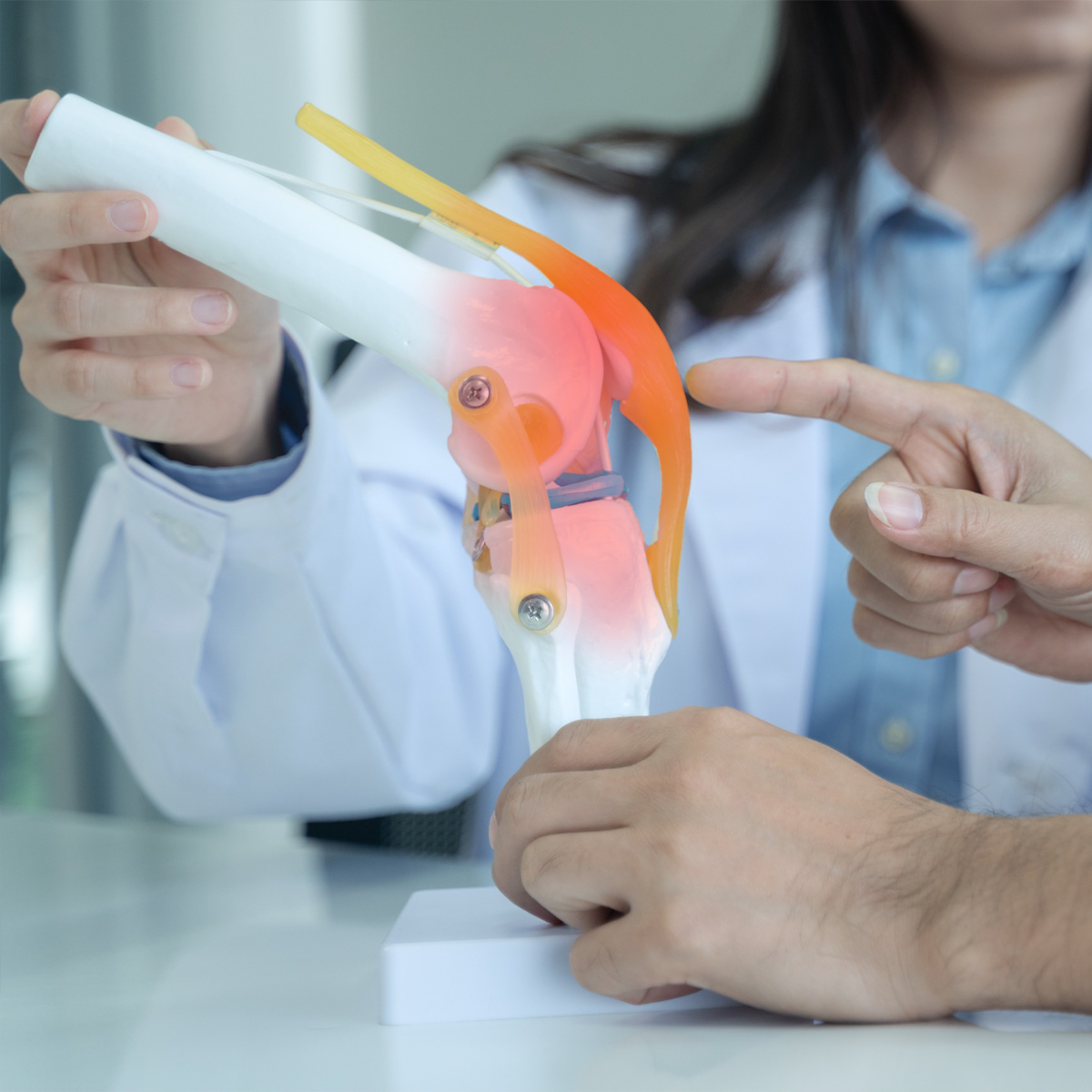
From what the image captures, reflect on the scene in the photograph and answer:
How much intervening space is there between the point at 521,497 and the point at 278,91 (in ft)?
4.89

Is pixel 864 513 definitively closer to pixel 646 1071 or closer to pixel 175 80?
pixel 646 1071

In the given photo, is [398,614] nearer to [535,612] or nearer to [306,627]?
[306,627]

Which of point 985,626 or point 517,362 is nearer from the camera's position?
point 517,362

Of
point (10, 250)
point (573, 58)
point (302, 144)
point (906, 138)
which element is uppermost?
point (573, 58)

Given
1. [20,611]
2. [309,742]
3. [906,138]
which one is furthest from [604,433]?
[20,611]

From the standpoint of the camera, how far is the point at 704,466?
2.52 ft

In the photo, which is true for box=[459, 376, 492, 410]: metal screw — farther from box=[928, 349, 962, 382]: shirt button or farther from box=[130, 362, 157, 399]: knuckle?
box=[928, 349, 962, 382]: shirt button

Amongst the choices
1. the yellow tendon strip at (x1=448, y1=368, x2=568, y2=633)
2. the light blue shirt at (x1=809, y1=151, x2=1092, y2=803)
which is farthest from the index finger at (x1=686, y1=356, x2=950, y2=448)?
the light blue shirt at (x1=809, y1=151, x2=1092, y2=803)

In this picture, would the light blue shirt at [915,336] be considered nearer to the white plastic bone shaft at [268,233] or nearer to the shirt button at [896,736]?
the shirt button at [896,736]

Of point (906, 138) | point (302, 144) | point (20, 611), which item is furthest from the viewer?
point (302, 144)

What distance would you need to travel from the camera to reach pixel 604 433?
0.43 m

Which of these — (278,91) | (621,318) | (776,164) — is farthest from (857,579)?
(278,91)

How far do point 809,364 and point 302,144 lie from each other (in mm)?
1447

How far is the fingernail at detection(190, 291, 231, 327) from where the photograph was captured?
0.43 metres
